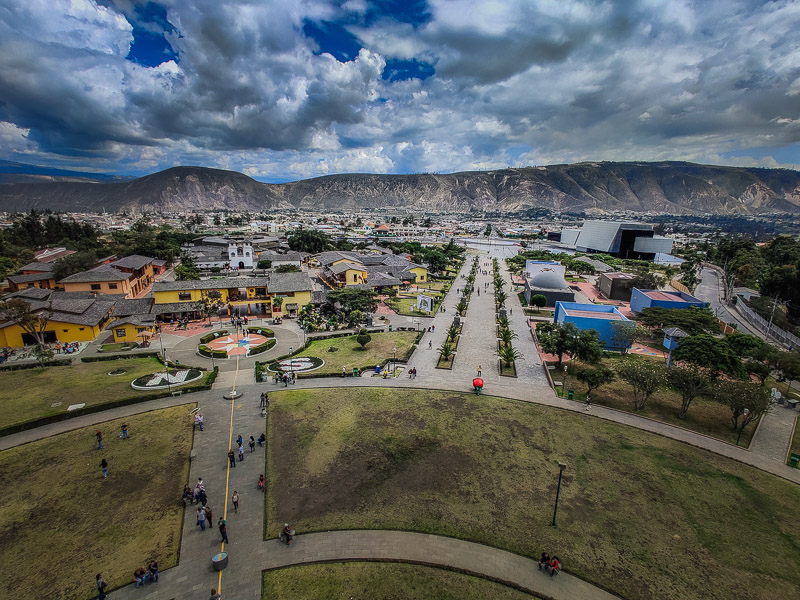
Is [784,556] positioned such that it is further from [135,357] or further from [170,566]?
[135,357]

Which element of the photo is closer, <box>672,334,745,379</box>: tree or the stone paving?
the stone paving

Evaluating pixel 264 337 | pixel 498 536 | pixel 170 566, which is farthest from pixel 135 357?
pixel 498 536

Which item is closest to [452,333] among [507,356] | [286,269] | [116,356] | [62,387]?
[507,356]

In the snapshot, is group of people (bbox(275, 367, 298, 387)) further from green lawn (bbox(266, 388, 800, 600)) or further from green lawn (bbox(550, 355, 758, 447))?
green lawn (bbox(550, 355, 758, 447))

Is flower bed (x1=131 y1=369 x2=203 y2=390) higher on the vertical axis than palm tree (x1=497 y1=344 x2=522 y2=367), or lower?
lower

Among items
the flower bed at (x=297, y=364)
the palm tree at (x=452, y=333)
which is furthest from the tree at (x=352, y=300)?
the flower bed at (x=297, y=364)

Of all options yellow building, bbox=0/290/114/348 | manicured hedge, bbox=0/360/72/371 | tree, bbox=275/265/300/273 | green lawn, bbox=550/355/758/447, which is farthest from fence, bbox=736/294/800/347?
yellow building, bbox=0/290/114/348
